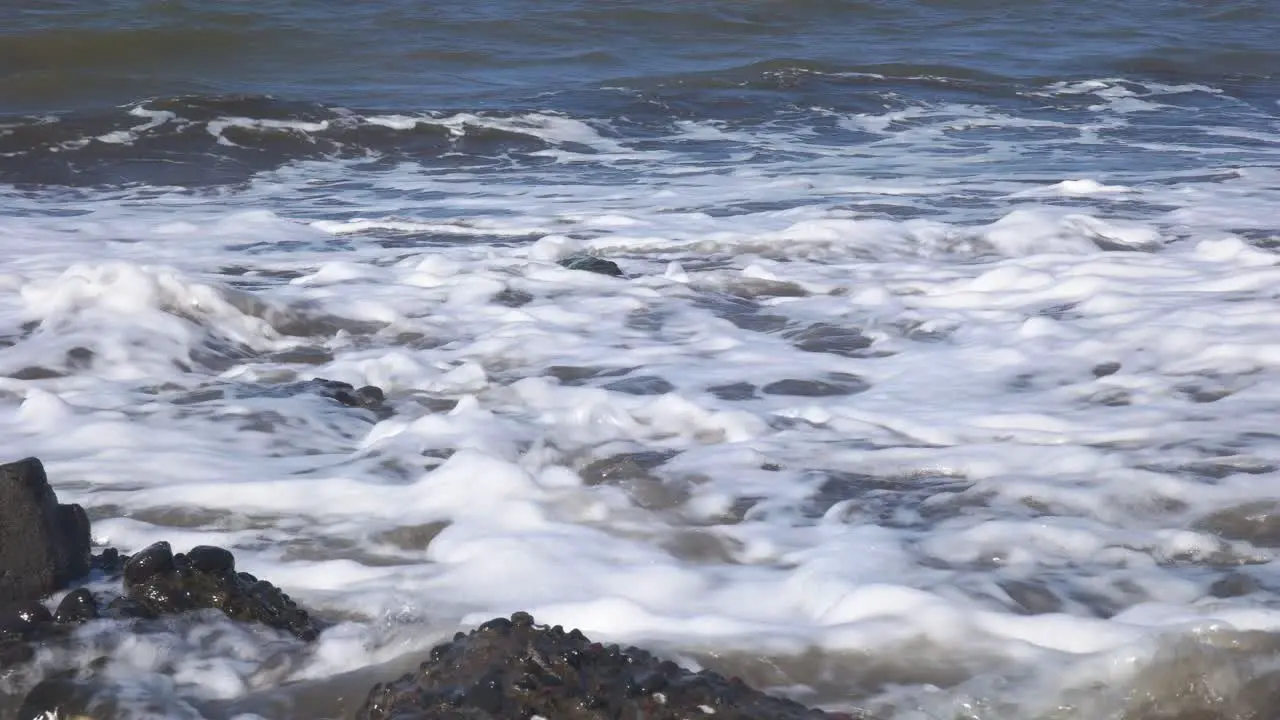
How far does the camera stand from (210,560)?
2.37 meters

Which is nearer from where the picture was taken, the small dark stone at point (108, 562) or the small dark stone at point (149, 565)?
the small dark stone at point (149, 565)

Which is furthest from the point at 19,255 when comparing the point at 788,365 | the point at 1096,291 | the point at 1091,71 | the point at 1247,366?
the point at 1091,71

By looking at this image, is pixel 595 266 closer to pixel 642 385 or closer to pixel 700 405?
pixel 642 385

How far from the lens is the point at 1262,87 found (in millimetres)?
14867

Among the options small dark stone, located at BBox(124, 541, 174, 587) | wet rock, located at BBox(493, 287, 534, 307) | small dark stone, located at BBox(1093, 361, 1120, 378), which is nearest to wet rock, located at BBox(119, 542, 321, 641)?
small dark stone, located at BBox(124, 541, 174, 587)

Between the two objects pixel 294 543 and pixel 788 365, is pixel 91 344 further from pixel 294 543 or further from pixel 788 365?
pixel 788 365

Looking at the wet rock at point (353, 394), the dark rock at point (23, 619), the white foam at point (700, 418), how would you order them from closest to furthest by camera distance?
the dark rock at point (23, 619) < the white foam at point (700, 418) < the wet rock at point (353, 394)

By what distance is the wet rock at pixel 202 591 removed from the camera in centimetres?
234

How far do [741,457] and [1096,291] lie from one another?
7.61 feet

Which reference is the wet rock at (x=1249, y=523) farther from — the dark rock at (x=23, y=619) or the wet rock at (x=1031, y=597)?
the dark rock at (x=23, y=619)

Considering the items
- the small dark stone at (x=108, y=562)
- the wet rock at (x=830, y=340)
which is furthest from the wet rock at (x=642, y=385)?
the small dark stone at (x=108, y=562)

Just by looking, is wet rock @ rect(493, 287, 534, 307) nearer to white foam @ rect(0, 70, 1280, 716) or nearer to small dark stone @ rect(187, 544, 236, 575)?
white foam @ rect(0, 70, 1280, 716)

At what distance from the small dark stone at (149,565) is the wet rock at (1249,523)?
78.9 inches

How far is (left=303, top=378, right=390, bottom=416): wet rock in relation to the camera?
377 cm
